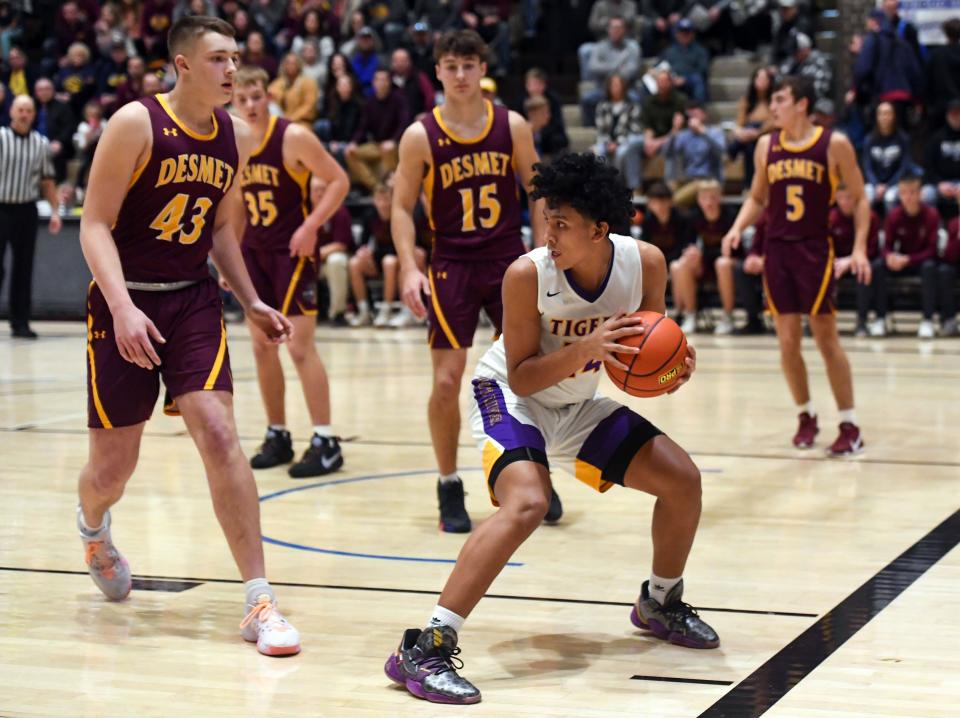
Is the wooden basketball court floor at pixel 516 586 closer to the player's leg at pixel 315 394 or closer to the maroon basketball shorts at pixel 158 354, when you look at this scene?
the player's leg at pixel 315 394

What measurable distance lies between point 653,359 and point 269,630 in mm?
1390

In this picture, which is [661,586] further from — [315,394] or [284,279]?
[284,279]

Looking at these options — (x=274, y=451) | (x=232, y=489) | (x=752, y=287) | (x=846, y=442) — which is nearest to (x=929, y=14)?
(x=752, y=287)

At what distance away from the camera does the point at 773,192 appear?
8117 mm

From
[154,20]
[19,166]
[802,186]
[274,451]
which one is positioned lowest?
[274,451]

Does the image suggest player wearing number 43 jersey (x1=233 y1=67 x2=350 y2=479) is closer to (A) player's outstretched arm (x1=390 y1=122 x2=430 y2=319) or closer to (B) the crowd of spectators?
(A) player's outstretched arm (x1=390 y1=122 x2=430 y2=319)

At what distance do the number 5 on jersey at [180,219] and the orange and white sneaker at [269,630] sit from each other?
1163 mm

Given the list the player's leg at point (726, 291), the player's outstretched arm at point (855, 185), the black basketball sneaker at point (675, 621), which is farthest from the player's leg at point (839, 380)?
the player's leg at point (726, 291)

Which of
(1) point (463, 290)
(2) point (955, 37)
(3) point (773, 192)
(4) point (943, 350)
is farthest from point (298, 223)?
(2) point (955, 37)

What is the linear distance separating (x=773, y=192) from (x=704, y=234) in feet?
20.7

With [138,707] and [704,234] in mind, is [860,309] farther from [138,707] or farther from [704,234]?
[138,707]

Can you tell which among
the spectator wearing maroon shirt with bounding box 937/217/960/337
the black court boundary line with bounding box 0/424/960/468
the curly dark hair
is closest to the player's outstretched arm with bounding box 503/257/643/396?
the curly dark hair

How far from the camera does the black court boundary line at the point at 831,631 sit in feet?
12.8

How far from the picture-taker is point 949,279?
13.4 m
